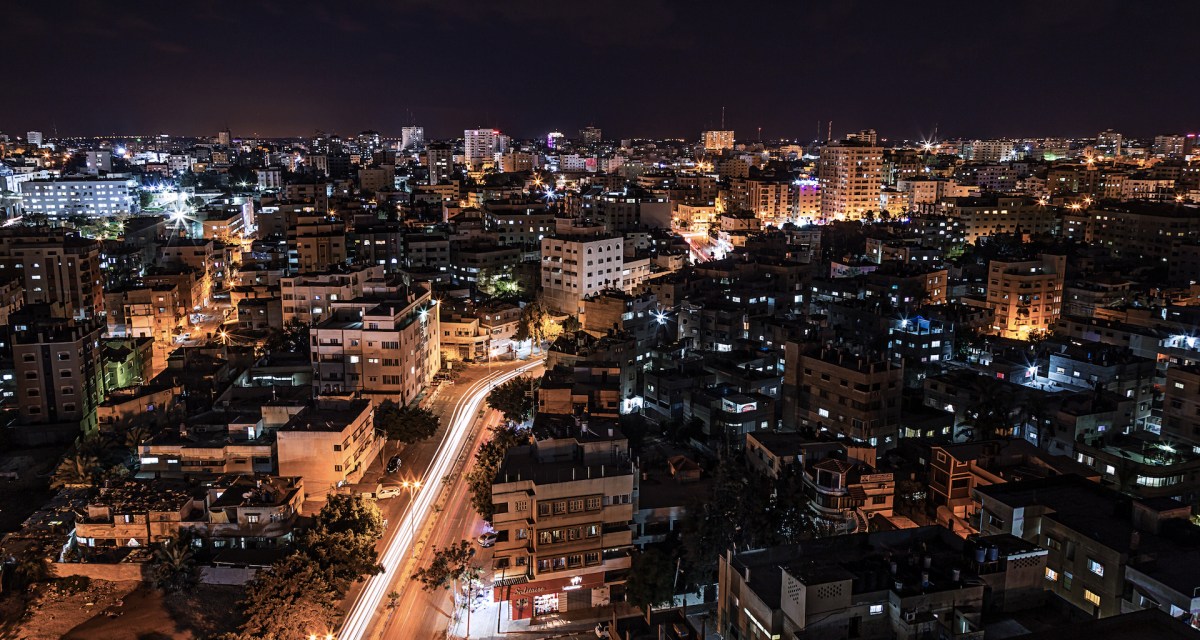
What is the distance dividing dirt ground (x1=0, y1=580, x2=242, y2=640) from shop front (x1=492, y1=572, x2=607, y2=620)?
15.8 feet

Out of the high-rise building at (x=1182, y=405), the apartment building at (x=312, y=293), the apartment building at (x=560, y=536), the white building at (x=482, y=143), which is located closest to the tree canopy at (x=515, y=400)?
the apartment building at (x=560, y=536)

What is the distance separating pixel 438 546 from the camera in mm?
17125

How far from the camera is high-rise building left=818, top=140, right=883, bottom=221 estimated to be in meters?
59.6

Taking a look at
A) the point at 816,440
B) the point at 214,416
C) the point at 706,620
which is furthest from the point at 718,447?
the point at 214,416

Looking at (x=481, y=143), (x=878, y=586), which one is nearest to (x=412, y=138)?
(x=481, y=143)

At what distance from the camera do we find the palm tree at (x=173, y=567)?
15734 mm

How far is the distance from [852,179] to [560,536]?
5029 cm

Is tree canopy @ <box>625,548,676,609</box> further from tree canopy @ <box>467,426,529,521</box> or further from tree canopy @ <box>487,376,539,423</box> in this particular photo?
tree canopy @ <box>487,376,539,423</box>

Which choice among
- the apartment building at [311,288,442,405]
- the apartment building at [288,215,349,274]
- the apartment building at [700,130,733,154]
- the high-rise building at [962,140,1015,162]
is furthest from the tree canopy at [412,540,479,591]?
the apartment building at [700,130,733,154]

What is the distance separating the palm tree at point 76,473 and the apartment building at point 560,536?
10.8 metres

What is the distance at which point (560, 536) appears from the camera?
49.3 feet

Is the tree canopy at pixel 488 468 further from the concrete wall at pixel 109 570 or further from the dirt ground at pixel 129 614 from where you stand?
the concrete wall at pixel 109 570

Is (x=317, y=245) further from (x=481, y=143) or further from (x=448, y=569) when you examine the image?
(x=481, y=143)

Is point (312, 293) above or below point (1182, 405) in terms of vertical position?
above
